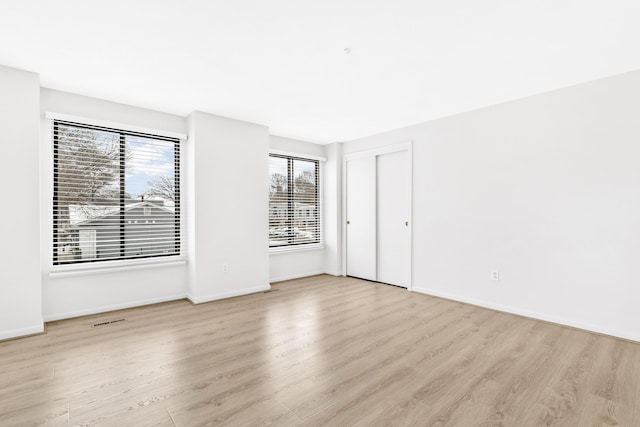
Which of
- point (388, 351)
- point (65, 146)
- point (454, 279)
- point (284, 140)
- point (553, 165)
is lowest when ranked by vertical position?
Answer: point (388, 351)

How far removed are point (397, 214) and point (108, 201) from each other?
403cm

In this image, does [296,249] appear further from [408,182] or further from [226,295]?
[408,182]

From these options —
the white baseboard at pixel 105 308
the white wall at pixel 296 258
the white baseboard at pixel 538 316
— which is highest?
the white wall at pixel 296 258

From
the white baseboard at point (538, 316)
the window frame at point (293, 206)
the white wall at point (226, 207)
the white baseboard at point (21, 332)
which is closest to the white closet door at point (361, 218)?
the window frame at point (293, 206)

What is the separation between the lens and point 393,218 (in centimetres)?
493

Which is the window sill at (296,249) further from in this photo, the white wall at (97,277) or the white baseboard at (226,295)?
the white wall at (97,277)

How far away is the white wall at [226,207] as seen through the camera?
400 centimetres

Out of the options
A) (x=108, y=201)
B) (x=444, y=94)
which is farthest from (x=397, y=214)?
(x=108, y=201)

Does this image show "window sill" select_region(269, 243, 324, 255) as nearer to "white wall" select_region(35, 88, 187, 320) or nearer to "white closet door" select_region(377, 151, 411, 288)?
"white closet door" select_region(377, 151, 411, 288)

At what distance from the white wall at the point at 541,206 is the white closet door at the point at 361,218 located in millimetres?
922

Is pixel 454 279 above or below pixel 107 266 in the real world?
below

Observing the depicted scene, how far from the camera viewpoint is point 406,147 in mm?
4645

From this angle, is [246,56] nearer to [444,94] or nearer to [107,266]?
[444,94]

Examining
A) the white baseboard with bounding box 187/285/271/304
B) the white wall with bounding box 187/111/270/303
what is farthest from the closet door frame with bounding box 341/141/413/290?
the white baseboard with bounding box 187/285/271/304
